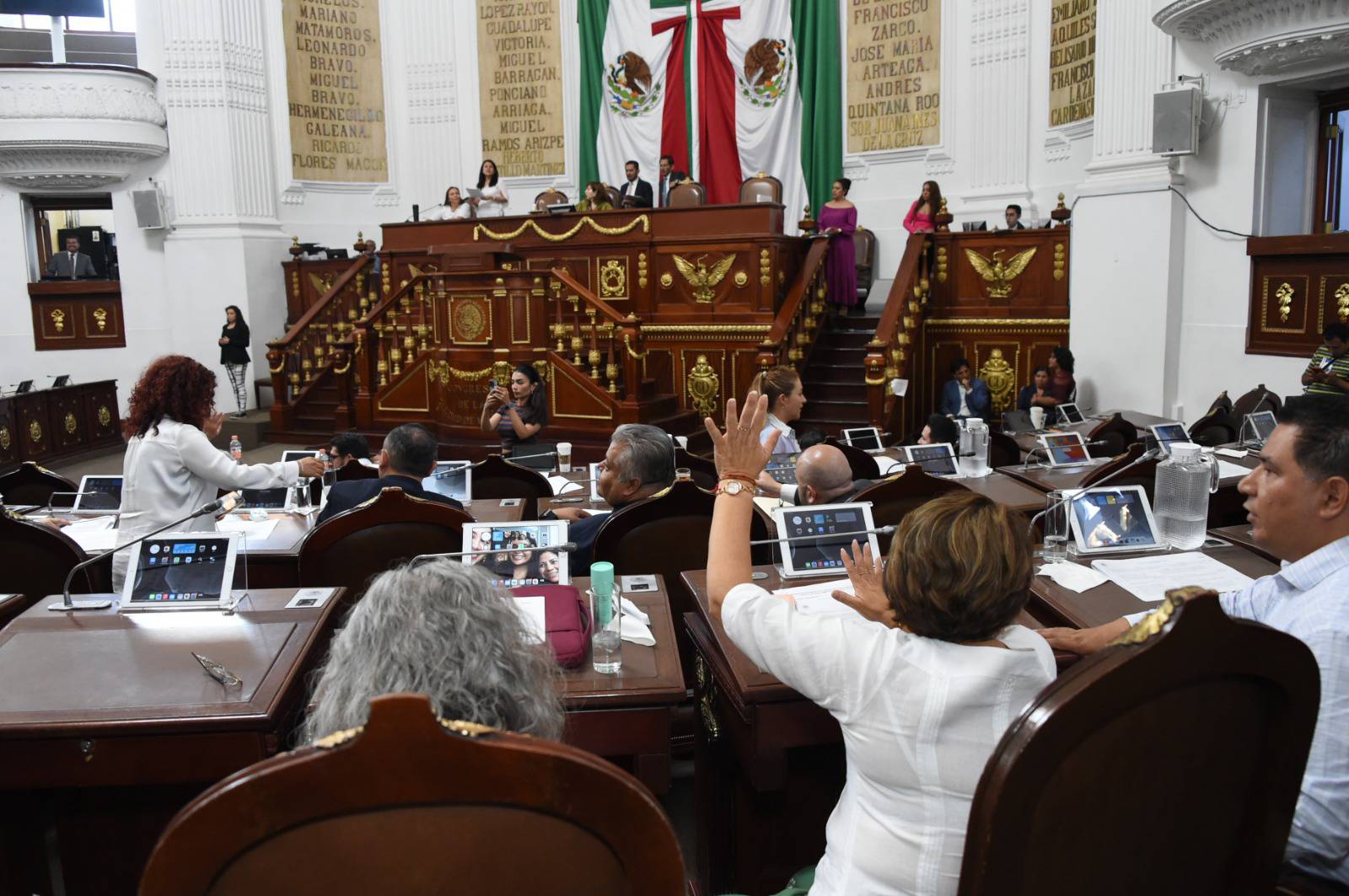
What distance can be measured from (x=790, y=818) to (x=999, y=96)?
9.88 m

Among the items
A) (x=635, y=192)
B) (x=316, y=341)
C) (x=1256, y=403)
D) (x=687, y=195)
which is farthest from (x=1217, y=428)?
(x=316, y=341)

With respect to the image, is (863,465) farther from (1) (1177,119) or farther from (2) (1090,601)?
(1) (1177,119)

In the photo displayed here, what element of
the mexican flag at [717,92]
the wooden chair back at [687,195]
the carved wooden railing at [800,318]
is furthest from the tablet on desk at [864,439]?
the mexican flag at [717,92]

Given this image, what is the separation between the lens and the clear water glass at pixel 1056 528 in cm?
285

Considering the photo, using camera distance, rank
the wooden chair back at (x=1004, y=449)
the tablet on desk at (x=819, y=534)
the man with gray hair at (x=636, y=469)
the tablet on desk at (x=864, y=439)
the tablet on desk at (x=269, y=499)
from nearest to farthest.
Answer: the tablet on desk at (x=819, y=534), the man with gray hair at (x=636, y=469), the tablet on desk at (x=269, y=499), the tablet on desk at (x=864, y=439), the wooden chair back at (x=1004, y=449)

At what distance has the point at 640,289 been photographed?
31.1ft

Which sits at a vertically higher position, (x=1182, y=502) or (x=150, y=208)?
(x=150, y=208)

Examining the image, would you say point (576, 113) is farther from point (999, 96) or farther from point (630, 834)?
point (630, 834)

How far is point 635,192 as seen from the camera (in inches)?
409

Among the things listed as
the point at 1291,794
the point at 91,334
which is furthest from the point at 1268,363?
the point at 91,334

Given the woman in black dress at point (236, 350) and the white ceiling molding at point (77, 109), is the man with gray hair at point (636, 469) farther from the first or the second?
the white ceiling molding at point (77, 109)

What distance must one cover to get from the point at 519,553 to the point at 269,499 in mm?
2146

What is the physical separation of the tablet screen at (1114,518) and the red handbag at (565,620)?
1425 mm

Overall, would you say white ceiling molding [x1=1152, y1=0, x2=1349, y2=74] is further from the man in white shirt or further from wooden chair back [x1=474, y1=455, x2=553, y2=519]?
the man in white shirt
